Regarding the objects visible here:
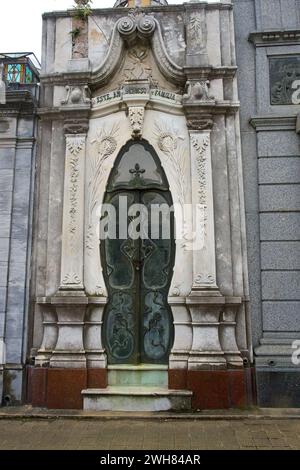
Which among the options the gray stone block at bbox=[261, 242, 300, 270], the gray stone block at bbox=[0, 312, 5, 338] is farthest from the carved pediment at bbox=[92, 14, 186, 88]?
the gray stone block at bbox=[0, 312, 5, 338]

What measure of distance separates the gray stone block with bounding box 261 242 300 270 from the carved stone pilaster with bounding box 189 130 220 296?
3.02 ft

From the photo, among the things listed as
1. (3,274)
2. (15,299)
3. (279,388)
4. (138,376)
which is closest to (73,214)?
(3,274)

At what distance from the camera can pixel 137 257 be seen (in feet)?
24.6

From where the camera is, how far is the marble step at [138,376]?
707 cm

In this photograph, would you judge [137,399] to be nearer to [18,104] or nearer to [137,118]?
[137,118]

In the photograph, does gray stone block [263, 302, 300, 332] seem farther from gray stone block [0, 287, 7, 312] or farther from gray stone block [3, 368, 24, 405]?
gray stone block [0, 287, 7, 312]

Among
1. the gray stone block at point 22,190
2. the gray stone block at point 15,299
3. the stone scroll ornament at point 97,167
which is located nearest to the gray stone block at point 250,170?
the stone scroll ornament at point 97,167

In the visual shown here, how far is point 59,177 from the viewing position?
7.73 metres

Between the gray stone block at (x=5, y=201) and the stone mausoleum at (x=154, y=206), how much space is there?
0.05 m

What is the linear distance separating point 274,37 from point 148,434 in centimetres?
718

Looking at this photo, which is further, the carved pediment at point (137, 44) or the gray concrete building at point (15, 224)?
the carved pediment at point (137, 44)

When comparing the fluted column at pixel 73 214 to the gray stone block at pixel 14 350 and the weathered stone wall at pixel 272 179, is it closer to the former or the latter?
the gray stone block at pixel 14 350

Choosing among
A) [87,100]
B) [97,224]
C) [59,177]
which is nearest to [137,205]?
[97,224]
